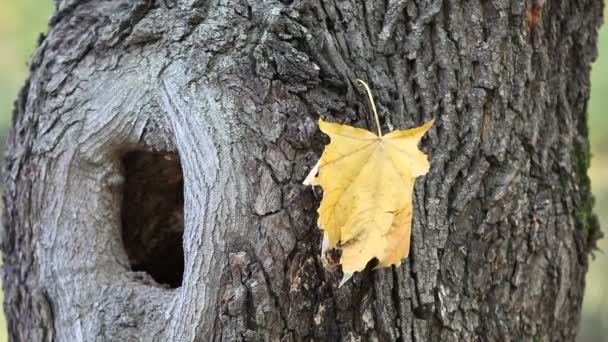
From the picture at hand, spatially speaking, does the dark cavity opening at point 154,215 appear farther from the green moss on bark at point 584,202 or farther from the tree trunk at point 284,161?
the green moss on bark at point 584,202

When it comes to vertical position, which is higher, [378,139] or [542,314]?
[378,139]

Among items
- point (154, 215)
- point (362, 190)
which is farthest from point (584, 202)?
point (154, 215)

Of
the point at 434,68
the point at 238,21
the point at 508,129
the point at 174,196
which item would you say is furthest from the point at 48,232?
the point at 508,129

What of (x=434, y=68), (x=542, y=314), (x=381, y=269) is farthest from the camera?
(x=542, y=314)

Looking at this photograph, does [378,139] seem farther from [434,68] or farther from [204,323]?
[204,323]

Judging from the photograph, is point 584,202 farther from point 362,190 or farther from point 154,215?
point 154,215

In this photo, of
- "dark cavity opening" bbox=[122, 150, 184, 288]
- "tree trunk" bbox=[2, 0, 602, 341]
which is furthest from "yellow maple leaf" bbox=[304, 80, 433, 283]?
"dark cavity opening" bbox=[122, 150, 184, 288]
